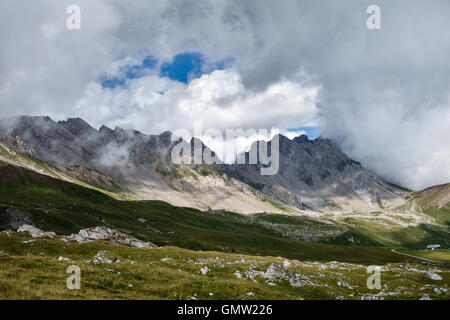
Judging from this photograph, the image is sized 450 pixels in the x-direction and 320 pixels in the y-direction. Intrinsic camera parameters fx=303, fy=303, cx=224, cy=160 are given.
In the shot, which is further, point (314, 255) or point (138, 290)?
point (314, 255)

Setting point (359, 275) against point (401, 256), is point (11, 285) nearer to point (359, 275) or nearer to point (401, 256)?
point (359, 275)

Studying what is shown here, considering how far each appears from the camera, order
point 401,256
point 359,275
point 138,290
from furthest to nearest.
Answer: point 401,256 → point 359,275 → point 138,290

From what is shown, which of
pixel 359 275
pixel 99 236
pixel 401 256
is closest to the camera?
pixel 359 275

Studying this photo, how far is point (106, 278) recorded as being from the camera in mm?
26719

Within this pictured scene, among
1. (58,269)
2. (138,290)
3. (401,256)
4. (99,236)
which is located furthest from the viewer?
(401,256)

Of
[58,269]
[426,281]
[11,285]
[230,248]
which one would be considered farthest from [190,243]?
[11,285]

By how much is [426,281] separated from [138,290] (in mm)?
45541

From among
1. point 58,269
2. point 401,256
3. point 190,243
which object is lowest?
point 401,256

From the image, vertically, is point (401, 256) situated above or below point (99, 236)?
below

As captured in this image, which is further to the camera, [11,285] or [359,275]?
[359,275]
